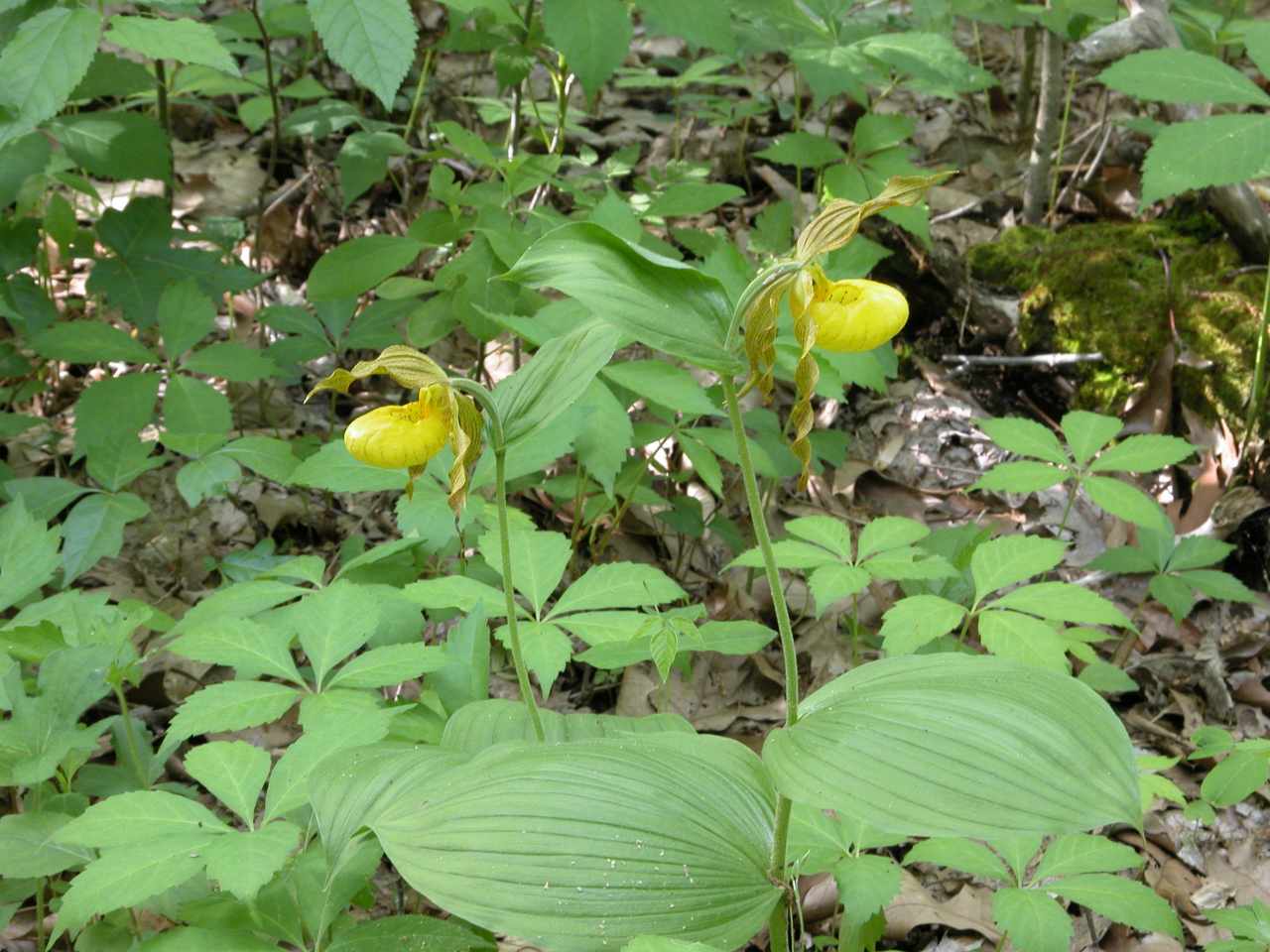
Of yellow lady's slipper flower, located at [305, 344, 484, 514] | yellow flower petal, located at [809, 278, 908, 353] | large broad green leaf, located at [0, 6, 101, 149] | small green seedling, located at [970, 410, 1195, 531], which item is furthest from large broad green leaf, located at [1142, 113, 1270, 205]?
large broad green leaf, located at [0, 6, 101, 149]

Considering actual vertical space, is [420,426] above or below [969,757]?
above

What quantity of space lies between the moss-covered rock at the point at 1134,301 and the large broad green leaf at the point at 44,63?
2536 millimetres

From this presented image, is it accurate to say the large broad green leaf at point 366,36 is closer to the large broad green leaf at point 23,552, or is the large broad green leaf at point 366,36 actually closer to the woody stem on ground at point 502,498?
the woody stem on ground at point 502,498

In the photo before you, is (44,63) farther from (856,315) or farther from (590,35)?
(856,315)

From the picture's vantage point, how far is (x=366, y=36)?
1.79m

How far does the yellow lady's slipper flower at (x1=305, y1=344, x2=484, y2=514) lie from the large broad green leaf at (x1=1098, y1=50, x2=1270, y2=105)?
1789 millimetres

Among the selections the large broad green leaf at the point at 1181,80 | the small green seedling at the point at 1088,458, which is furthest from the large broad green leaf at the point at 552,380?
the large broad green leaf at the point at 1181,80

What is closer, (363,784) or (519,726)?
(363,784)

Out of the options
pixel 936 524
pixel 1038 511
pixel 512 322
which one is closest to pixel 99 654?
pixel 512 322

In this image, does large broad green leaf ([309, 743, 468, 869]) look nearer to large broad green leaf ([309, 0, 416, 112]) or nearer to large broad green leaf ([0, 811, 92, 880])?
large broad green leaf ([0, 811, 92, 880])

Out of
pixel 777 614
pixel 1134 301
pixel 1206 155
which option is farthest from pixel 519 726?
pixel 1134 301

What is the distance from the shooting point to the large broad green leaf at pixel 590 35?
6.97 feet

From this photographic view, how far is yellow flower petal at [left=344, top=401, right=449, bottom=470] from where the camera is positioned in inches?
50.6

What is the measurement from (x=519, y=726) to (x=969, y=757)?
65 centimetres
